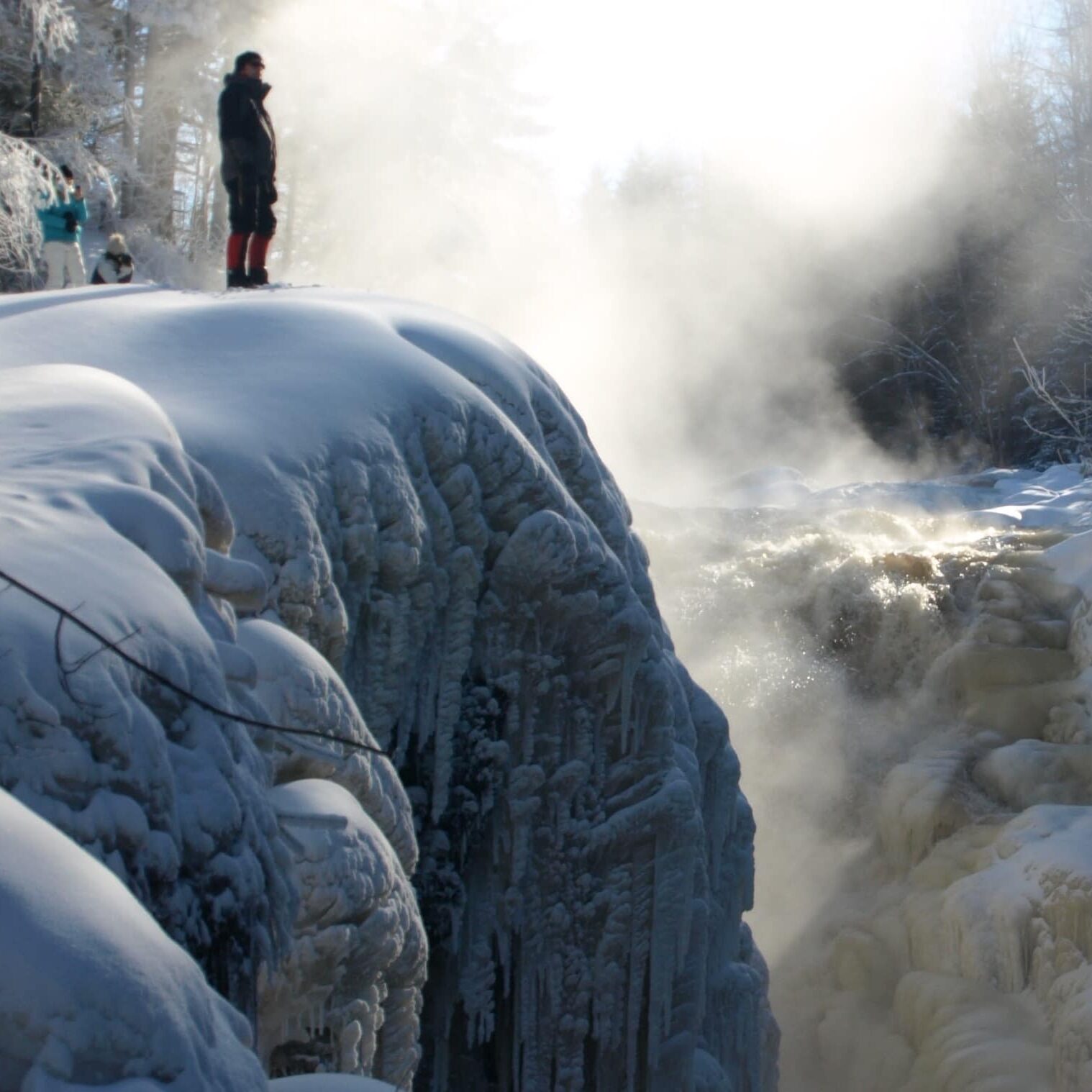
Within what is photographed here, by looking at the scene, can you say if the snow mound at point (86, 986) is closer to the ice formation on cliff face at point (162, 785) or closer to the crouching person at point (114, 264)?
the ice formation on cliff face at point (162, 785)

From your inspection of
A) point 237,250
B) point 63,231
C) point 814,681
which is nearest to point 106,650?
point 237,250

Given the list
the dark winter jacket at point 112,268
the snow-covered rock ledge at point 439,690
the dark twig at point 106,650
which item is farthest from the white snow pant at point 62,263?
the dark twig at point 106,650

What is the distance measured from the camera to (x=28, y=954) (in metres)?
1.38

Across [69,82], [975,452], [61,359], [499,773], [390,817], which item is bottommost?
[975,452]

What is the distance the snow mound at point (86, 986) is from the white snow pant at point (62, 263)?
26.8 ft

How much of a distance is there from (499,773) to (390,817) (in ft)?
4.88

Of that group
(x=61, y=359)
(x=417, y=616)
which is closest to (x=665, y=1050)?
(x=417, y=616)

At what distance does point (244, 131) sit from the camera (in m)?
6.73

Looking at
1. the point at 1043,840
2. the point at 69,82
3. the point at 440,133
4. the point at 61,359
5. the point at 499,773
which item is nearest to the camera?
the point at 61,359

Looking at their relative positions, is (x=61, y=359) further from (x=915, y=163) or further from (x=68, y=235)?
(x=915, y=163)

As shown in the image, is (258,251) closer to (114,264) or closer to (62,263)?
(114,264)

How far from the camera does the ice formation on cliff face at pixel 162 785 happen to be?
1.44 m

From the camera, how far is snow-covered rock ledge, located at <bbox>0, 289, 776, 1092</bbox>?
280 centimetres

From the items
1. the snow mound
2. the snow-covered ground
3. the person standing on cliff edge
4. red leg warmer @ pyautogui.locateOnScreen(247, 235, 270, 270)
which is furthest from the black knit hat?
the snow-covered ground
